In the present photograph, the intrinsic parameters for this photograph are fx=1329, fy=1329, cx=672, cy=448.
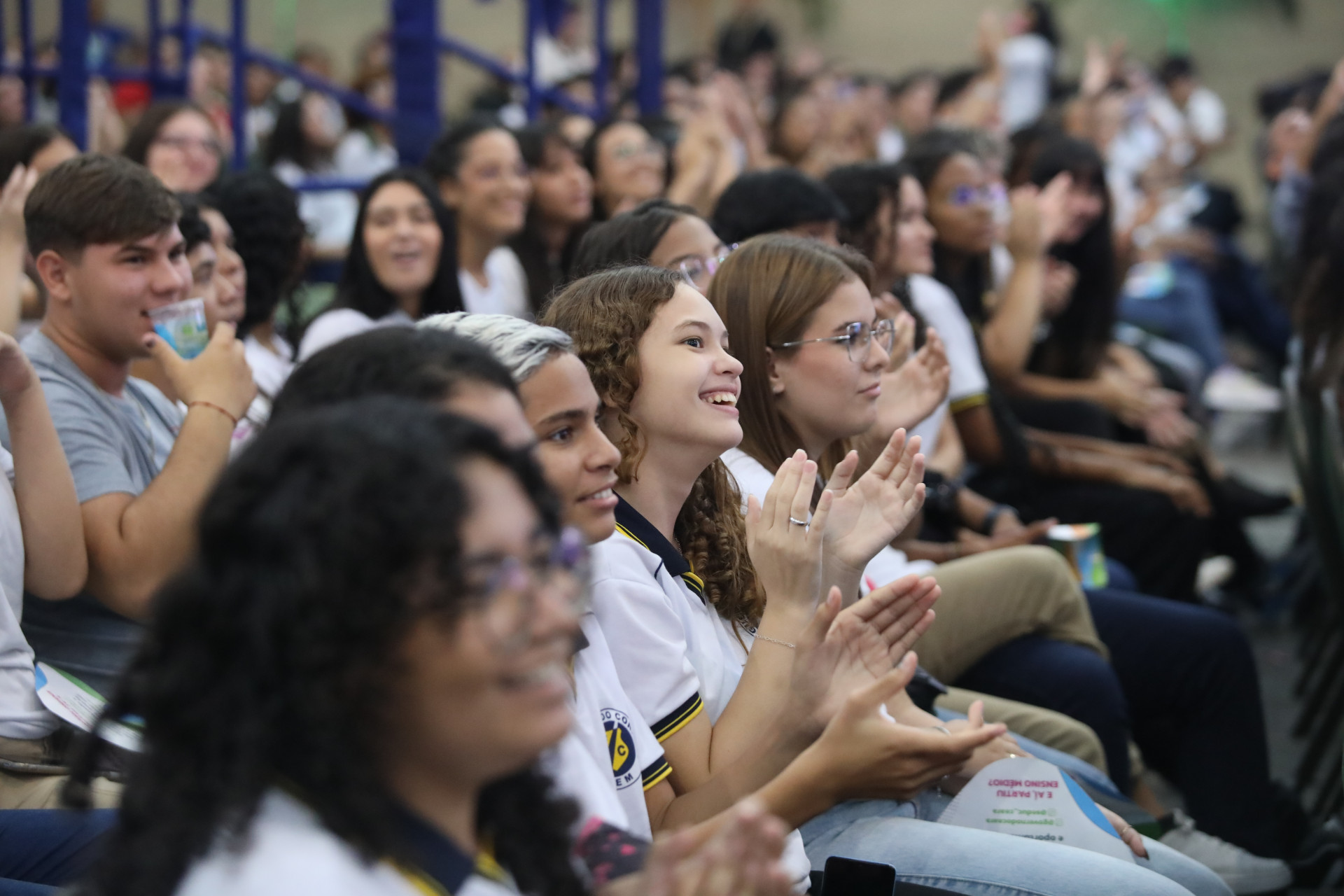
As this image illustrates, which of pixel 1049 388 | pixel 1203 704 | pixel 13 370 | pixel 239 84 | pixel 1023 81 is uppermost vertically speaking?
pixel 1023 81

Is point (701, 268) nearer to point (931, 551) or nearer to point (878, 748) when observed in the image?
point (931, 551)

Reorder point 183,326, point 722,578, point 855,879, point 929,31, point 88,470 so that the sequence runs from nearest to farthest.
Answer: point 855,879 → point 722,578 → point 88,470 → point 183,326 → point 929,31

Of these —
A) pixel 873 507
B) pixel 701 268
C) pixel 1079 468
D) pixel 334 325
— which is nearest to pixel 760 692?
pixel 873 507

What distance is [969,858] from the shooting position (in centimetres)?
164

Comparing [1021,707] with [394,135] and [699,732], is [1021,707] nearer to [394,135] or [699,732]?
[699,732]

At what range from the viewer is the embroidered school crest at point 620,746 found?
1430 millimetres

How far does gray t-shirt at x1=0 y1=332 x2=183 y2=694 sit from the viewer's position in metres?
1.92

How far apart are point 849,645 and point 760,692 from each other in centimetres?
13

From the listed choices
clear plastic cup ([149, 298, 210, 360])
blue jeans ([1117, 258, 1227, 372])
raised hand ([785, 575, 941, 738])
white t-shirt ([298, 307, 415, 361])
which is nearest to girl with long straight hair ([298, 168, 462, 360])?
white t-shirt ([298, 307, 415, 361])

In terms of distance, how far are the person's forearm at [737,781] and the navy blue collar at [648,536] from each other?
0.26 meters

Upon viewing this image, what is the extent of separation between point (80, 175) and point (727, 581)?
1281 mm

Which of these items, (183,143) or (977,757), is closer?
(977,757)

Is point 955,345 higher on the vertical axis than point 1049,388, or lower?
higher

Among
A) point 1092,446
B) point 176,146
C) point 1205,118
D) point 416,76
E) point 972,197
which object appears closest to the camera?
Result: point 176,146
